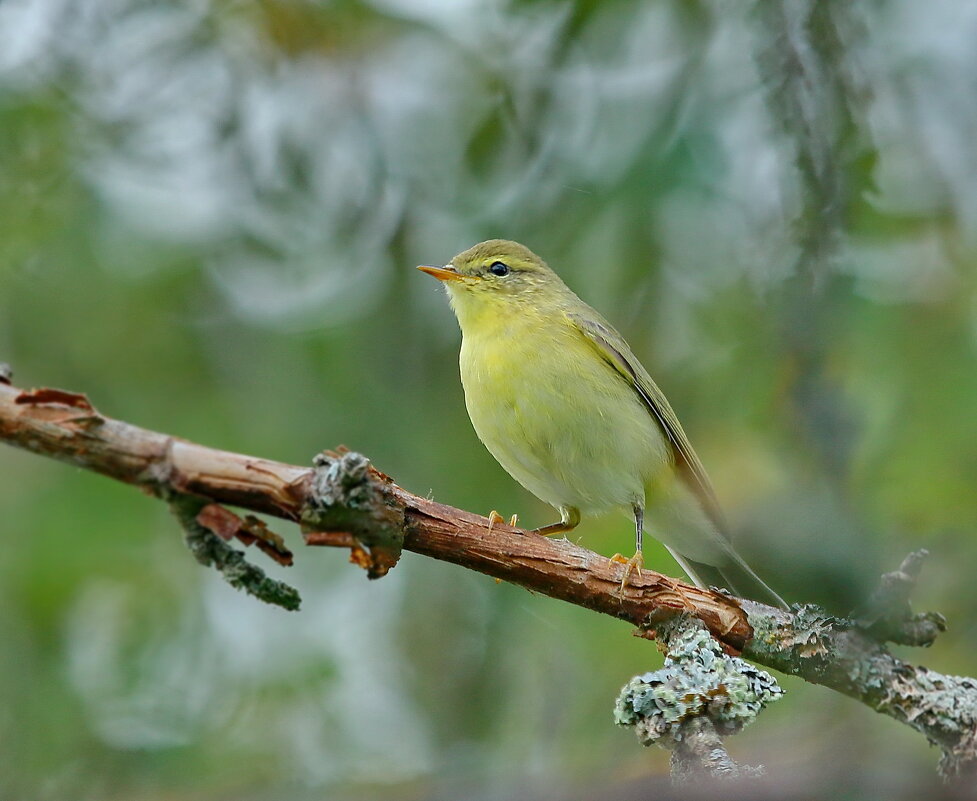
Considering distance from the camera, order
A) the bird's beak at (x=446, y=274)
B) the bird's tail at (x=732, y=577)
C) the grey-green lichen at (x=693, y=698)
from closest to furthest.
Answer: the grey-green lichen at (x=693, y=698), the bird's tail at (x=732, y=577), the bird's beak at (x=446, y=274)

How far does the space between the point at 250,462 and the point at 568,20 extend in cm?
391

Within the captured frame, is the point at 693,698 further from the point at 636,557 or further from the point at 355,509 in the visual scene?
the point at 355,509

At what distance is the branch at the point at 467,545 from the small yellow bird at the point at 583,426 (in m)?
1.17

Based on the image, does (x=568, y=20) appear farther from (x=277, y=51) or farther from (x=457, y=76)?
(x=277, y=51)

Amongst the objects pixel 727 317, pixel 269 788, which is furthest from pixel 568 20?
pixel 269 788

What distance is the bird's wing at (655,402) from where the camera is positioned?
5.18m

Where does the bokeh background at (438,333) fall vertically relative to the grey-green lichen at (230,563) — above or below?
above

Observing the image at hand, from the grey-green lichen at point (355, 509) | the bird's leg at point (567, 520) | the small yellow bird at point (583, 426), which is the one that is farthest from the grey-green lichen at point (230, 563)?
the bird's leg at point (567, 520)

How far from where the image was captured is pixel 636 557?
3902mm

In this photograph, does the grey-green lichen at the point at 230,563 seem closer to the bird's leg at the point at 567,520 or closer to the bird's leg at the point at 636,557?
the bird's leg at the point at 636,557

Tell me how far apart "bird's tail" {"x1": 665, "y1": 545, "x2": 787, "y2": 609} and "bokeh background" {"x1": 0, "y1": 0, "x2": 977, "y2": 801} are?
12 cm

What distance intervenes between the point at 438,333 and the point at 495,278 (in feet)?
3.02

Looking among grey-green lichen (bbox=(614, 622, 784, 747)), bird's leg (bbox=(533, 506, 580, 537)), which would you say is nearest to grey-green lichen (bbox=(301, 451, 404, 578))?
grey-green lichen (bbox=(614, 622, 784, 747))

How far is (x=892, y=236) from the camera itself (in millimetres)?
5086
